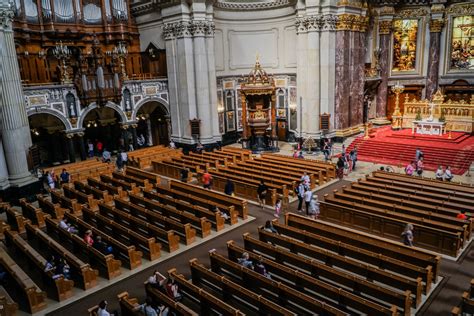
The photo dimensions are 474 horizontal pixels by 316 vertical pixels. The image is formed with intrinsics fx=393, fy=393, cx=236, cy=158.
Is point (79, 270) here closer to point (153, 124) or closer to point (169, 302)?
point (169, 302)

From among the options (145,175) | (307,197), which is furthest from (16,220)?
(307,197)

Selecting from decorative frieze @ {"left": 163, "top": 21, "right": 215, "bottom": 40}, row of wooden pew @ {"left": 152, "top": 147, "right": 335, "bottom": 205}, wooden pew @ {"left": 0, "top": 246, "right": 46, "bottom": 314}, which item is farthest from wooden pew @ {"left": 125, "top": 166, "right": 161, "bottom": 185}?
decorative frieze @ {"left": 163, "top": 21, "right": 215, "bottom": 40}

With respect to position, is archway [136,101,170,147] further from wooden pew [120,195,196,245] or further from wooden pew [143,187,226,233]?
wooden pew [120,195,196,245]

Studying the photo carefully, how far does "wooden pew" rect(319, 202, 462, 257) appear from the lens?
39.2 feet

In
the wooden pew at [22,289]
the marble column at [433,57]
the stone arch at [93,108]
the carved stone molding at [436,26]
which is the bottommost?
the wooden pew at [22,289]

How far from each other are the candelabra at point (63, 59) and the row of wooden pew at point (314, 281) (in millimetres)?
17565

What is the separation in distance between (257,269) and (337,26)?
20.8 meters

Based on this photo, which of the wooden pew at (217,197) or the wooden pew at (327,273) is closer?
the wooden pew at (327,273)

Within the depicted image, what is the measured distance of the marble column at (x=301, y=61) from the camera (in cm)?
2658

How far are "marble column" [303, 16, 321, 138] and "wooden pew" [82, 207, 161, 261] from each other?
54.9ft

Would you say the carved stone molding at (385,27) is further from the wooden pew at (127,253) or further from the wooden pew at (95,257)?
the wooden pew at (95,257)

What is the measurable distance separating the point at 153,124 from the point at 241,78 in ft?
25.4

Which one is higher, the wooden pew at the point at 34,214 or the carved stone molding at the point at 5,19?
the carved stone molding at the point at 5,19

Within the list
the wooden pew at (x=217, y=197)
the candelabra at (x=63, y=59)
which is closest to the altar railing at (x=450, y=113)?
the wooden pew at (x=217, y=197)
